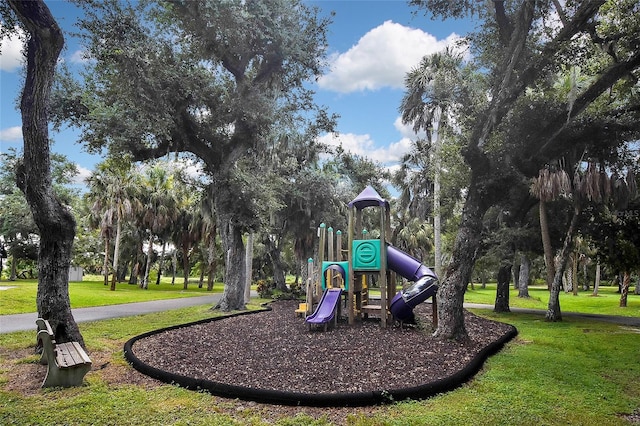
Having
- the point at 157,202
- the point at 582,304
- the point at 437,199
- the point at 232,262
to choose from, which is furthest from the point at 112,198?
the point at 582,304

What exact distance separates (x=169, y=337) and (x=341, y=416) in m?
5.92

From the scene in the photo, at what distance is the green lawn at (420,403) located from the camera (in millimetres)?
4301

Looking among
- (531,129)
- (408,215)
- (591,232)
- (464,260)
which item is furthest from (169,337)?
(408,215)

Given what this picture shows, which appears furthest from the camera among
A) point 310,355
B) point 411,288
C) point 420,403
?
point 411,288

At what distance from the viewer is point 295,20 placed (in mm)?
14578

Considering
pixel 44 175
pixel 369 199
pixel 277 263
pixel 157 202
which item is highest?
pixel 157 202

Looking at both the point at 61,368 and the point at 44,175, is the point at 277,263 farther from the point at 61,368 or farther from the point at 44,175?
the point at 61,368

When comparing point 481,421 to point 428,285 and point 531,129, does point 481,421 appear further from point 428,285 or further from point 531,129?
point 531,129

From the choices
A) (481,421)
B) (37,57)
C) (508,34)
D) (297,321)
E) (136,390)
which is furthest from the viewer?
(297,321)

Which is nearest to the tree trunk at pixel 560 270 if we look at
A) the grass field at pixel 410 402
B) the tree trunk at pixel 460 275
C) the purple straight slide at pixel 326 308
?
the tree trunk at pixel 460 275

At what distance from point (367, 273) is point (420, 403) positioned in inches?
279

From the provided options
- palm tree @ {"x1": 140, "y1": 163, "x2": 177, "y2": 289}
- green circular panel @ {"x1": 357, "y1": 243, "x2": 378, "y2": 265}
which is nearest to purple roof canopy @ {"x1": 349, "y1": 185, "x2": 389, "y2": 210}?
green circular panel @ {"x1": 357, "y1": 243, "x2": 378, "y2": 265}

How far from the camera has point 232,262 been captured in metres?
15.7

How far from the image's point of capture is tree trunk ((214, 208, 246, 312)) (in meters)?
15.5
